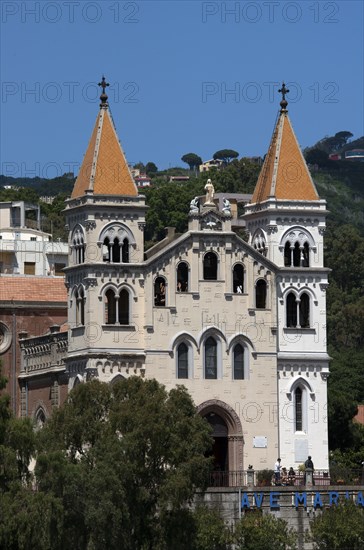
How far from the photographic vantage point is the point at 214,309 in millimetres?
109000

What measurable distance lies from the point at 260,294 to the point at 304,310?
2474 millimetres

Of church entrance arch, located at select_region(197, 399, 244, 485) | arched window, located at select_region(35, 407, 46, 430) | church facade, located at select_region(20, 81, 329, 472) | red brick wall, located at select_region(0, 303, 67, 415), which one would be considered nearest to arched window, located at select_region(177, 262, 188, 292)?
church facade, located at select_region(20, 81, 329, 472)

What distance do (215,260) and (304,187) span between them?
20.3ft

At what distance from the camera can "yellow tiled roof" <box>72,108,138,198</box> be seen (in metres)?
108

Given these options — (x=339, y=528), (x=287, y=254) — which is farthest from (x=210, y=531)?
(x=287, y=254)

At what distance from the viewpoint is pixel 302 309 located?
111 m

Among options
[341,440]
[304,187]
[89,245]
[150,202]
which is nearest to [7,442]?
[89,245]

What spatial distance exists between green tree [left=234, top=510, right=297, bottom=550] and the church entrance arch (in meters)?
8.28

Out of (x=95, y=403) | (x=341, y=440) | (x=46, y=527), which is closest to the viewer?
(x=46, y=527)

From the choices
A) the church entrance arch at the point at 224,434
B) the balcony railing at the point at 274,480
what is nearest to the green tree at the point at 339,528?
the balcony railing at the point at 274,480

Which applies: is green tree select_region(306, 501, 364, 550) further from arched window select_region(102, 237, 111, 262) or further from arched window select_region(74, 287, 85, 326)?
arched window select_region(102, 237, 111, 262)

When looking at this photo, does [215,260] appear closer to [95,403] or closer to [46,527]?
[95,403]

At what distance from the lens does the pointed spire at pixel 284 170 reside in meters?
111

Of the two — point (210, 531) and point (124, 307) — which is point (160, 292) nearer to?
point (124, 307)
